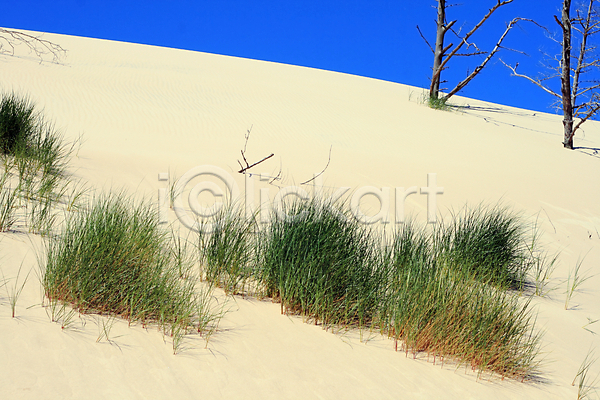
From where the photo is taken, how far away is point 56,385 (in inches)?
72.5

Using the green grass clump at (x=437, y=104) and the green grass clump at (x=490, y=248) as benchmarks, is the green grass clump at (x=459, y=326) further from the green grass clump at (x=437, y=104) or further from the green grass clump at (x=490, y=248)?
the green grass clump at (x=437, y=104)

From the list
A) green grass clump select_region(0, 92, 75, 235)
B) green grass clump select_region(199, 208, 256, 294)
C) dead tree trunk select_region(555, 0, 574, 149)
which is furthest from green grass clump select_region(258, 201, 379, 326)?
dead tree trunk select_region(555, 0, 574, 149)

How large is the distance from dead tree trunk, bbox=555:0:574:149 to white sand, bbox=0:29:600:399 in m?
0.73

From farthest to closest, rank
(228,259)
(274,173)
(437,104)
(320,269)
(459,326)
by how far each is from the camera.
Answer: (437,104), (274,173), (228,259), (320,269), (459,326)

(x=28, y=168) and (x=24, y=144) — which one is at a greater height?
(x=24, y=144)

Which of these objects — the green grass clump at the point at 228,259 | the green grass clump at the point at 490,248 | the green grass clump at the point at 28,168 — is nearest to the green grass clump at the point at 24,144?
the green grass clump at the point at 28,168

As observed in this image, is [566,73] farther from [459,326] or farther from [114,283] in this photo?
[114,283]

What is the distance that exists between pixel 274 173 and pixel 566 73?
402 inches

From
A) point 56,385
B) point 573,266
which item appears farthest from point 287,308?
point 573,266

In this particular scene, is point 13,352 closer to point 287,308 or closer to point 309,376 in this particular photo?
point 309,376

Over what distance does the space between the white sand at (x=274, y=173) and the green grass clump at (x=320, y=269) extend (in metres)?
0.20

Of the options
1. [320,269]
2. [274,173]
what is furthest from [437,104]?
[320,269]

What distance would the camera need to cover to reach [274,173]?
7.96 meters

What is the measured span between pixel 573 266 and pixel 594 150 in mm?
10074
